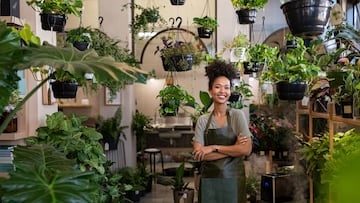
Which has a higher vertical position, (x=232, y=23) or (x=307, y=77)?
(x=232, y=23)

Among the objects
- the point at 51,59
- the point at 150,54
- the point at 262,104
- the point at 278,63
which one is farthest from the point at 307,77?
the point at 150,54

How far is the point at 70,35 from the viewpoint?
3734 millimetres

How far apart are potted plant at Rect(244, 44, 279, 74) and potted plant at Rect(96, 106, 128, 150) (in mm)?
2222

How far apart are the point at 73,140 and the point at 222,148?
107cm

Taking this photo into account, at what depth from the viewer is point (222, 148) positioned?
9.35 ft

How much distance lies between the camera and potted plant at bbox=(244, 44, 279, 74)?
4.57m

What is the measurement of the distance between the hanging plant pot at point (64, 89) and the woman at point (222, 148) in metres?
0.99

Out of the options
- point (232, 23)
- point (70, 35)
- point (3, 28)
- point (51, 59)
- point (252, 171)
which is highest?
point (232, 23)

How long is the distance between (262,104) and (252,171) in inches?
118

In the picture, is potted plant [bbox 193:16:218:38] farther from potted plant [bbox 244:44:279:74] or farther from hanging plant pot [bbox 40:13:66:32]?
hanging plant pot [bbox 40:13:66:32]

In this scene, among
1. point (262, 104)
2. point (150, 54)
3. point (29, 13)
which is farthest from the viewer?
point (150, 54)

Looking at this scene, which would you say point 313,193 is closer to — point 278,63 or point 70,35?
point 278,63

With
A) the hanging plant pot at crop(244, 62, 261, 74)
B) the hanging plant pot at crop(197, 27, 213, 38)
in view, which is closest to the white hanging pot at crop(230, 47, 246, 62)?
the hanging plant pot at crop(244, 62, 261, 74)

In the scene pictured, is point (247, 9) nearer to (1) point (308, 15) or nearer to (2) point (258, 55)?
(2) point (258, 55)
